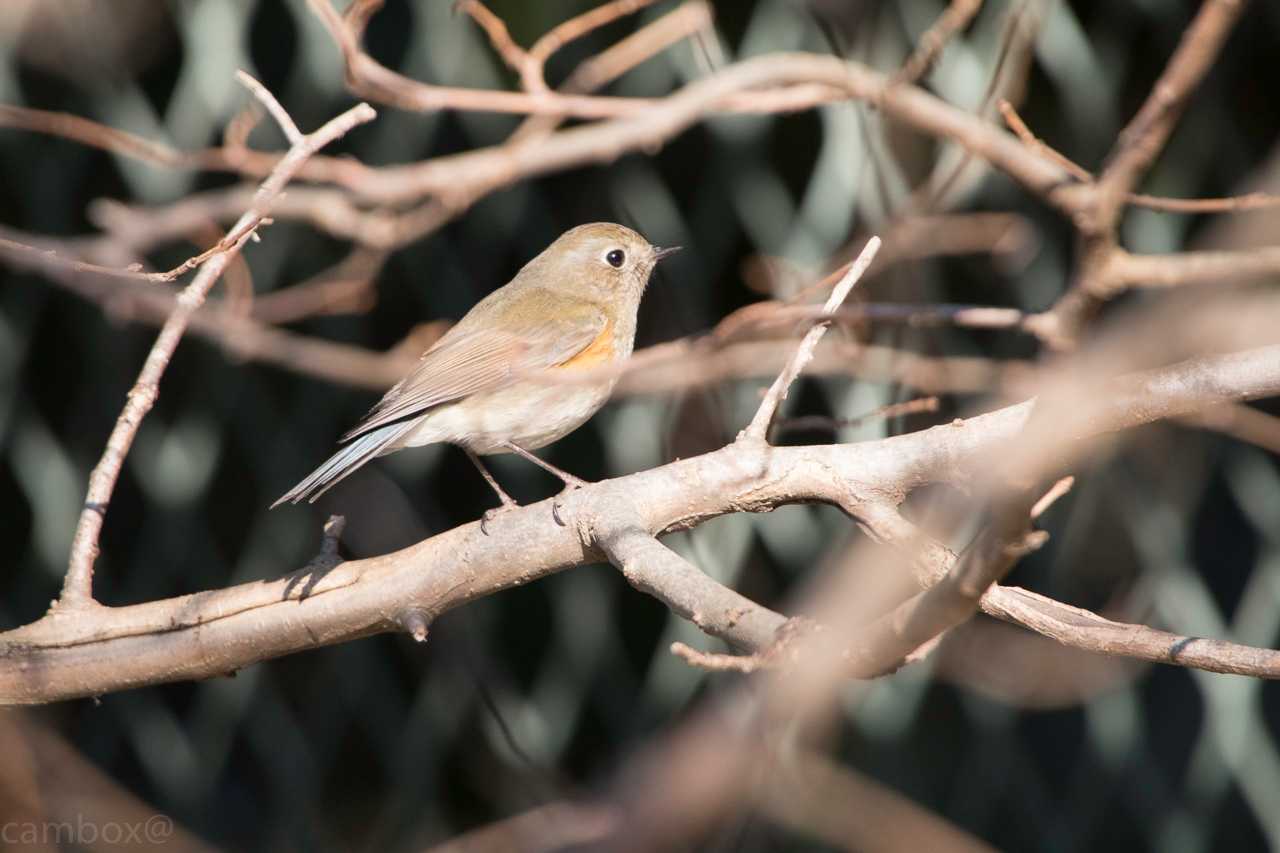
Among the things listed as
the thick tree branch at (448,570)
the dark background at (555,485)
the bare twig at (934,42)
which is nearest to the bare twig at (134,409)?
the thick tree branch at (448,570)

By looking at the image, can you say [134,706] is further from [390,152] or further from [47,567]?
[390,152]

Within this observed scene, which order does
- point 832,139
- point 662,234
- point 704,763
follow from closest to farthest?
1. point 704,763
2. point 832,139
3. point 662,234

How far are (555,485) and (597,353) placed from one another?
3.57 ft

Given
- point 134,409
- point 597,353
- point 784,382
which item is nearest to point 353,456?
point 597,353

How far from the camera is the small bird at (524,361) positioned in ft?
8.71

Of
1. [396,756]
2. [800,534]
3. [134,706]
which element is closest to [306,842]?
[396,756]

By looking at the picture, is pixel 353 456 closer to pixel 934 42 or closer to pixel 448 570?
pixel 448 570

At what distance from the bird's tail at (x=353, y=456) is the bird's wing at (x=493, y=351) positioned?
0.08ft

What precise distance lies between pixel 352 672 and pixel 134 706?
29.7 inches

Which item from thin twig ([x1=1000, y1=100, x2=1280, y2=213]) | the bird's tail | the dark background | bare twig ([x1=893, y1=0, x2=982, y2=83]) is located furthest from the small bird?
thin twig ([x1=1000, y1=100, x2=1280, y2=213])

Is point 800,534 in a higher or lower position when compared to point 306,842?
higher

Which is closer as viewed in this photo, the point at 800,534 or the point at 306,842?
the point at 800,534

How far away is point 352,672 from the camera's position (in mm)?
4152

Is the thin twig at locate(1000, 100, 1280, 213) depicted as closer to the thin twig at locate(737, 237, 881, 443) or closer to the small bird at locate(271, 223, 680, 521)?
the thin twig at locate(737, 237, 881, 443)
